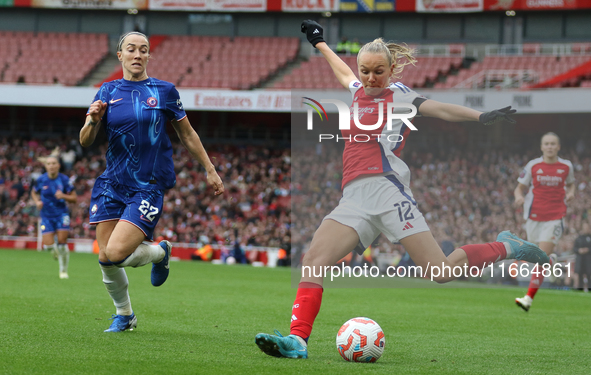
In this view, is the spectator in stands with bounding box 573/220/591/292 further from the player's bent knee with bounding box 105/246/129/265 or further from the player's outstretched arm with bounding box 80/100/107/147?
the player's outstretched arm with bounding box 80/100/107/147

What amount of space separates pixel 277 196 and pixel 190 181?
397cm

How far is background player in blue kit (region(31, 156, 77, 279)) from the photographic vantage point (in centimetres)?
1389

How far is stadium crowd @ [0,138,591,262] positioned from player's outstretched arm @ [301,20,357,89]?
2.07 ft

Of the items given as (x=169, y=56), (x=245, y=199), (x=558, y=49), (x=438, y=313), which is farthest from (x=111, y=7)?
(x=438, y=313)

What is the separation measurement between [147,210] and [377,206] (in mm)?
1872

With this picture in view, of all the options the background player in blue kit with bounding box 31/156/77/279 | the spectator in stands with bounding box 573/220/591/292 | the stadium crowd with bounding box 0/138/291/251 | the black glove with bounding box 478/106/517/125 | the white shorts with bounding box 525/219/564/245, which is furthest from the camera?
the stadium crowd with bounding box 0/138/291/251

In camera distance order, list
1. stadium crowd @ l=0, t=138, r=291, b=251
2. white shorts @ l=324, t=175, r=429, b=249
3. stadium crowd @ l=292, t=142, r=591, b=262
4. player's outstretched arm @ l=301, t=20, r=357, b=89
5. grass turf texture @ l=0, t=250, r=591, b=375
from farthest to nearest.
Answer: stadium crowd @ l=0, t=138, r=291, b=251, stadium crowd @ l=292, t=142, r=591, b=262, player's outstretched arm @ l=301, t=20, r=357, b=89, white shorts @ l=324, t=175, r=429, b=249, grass turf texture @ l=0, t=250, r=591, b=375

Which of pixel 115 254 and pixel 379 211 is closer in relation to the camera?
pixel 379 211

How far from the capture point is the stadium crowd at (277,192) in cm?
703

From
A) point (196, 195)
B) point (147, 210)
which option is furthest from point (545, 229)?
point (196, 195)

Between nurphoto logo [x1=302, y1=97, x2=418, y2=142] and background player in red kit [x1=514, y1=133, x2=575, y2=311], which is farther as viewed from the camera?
background player in red kit [x1=514, y1=133, x2=575, y2=311]

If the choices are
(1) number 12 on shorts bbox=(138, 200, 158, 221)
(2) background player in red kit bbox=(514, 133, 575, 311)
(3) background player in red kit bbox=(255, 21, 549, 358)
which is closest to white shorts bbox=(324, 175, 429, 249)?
(3) background player in red kit bbox=(255, 21, 549, 358)

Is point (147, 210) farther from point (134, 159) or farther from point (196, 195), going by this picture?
point (196, 195)

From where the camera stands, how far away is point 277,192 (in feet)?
90.0
